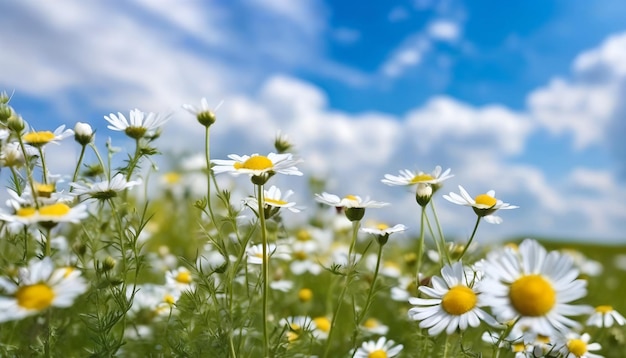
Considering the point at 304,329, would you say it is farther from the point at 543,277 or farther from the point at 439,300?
the point at 543,277

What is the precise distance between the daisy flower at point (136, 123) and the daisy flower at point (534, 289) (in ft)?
3.92

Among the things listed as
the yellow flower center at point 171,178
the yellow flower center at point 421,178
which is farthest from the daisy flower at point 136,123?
the yellow flower center at point 171,178

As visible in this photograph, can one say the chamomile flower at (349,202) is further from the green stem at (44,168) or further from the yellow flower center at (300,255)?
the yellow flower center at (300,255)

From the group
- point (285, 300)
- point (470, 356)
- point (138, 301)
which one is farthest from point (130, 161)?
point (285, 300)

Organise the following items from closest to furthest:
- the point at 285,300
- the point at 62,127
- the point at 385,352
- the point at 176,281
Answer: the point at 62,127
the point at 385,352
the point at 176,281
the point at 285,300

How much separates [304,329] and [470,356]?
0.59 meters

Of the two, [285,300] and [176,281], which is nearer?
[176,281]

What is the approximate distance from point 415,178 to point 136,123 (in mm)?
976

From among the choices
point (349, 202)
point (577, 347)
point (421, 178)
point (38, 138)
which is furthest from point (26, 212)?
point (577, 347)

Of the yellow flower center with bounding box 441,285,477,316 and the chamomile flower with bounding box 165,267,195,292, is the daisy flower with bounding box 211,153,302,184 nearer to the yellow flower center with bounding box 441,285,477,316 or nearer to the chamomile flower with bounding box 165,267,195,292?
the yellow flower center with bounding box 441,285,477,316

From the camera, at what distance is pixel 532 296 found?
1329 millimetres

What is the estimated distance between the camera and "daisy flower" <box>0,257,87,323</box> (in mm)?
1270

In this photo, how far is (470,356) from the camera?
1698mm

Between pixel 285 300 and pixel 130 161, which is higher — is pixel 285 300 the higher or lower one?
the lower one
